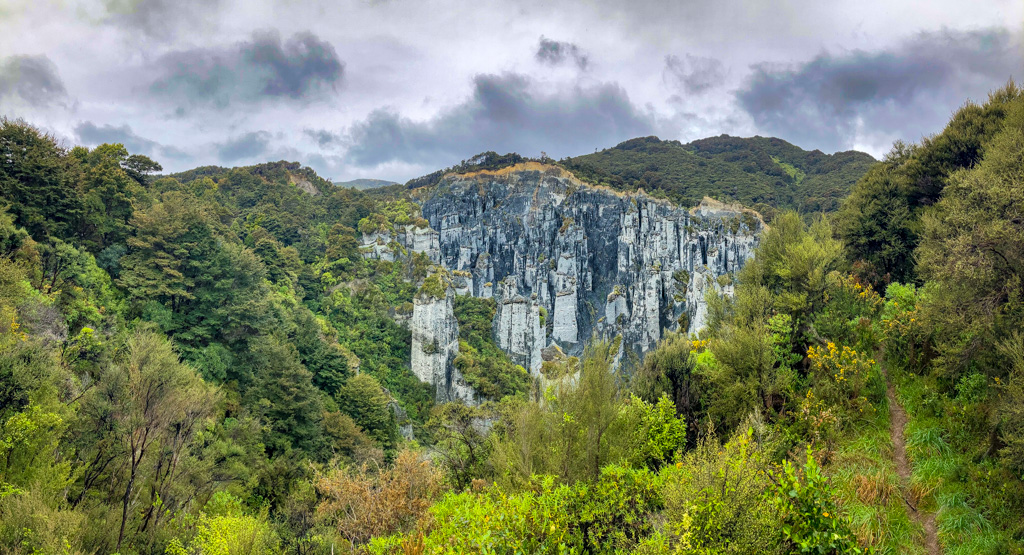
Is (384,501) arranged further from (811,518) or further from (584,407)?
(811,518)

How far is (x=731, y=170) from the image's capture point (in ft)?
264

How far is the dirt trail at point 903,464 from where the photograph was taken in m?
6.06

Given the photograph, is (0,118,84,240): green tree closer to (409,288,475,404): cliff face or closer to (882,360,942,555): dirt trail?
(409,288,475,404): cliff face

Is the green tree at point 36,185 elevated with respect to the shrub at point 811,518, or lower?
elevated

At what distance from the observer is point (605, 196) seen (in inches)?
2378

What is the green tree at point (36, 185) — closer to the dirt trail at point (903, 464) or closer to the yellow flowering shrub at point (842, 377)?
the yellow flowering shrub at point (842, 377)

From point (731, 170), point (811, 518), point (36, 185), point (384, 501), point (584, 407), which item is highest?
point (731, 170)

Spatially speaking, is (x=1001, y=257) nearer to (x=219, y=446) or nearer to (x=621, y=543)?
(x=621, y=543)

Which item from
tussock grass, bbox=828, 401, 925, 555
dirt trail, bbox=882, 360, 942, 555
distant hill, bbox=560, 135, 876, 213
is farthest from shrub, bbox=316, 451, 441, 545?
distant hill, bbox=560, 135, 876, 213

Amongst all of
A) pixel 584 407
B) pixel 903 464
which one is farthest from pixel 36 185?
pixel 903 464

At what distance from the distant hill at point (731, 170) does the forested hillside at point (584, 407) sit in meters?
47.7

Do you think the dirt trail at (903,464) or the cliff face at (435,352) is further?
the cliff face at (435,352)

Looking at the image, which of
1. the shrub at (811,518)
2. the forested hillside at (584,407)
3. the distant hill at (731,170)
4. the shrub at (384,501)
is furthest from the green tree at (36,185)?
the distant hill at (731,170)

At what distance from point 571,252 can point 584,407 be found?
5145 cm
